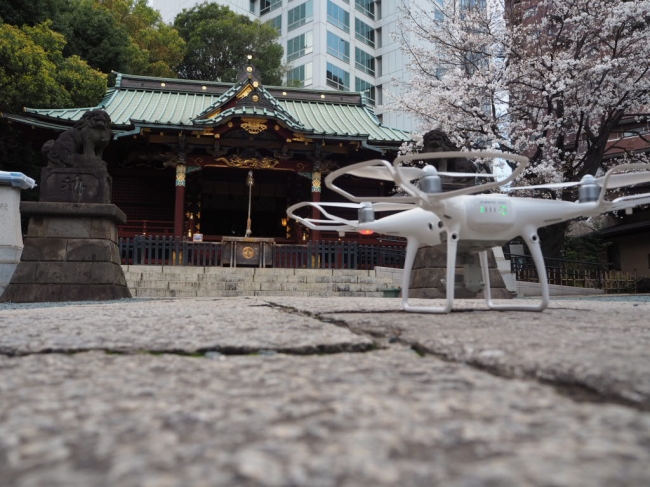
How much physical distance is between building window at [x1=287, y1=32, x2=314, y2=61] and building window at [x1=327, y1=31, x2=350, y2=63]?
108cm

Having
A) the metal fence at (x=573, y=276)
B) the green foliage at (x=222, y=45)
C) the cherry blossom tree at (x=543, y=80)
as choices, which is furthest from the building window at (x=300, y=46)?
the metal fence at (x=573, y=276)

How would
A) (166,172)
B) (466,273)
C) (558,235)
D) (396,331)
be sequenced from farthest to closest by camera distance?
1. (166,172)
2. (558,235)
3. (466,273)
4. (396,331)

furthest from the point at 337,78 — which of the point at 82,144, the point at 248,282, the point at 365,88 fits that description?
the point at 82,144

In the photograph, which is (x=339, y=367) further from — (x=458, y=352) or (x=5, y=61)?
(x=5, y=61)

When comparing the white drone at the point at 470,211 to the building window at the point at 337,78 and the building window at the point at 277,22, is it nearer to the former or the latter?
the building window at the point at 337,78

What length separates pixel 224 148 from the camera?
43.6 feet

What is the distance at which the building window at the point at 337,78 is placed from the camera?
29.1 metres

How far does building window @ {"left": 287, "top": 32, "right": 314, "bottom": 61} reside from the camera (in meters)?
28.8

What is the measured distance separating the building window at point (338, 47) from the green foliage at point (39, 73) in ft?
56.3

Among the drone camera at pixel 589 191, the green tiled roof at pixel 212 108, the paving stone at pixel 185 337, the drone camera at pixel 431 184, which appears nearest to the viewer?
the paving stone at pixel 185 337

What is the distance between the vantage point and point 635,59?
10.9m

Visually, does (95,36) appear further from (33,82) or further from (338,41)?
(338,41)

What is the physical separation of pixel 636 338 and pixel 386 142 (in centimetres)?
1211

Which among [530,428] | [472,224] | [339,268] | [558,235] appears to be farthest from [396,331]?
[558,235]
